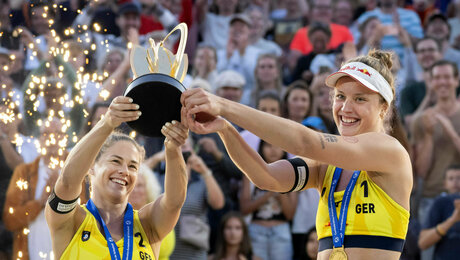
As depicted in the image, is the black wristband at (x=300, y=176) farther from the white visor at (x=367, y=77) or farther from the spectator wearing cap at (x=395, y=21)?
the spectator wearing cap at (x=395, y=21)

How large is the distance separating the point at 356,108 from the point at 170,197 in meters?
1.06

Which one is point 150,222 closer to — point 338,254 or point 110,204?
point 110,204

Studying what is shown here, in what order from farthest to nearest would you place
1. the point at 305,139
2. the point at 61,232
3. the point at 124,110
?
the point at 61,232 → the point at 124,110 → the point at 305,139

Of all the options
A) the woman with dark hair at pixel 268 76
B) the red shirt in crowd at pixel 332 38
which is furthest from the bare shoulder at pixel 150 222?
the red shirt in crowd at pixel 332 38

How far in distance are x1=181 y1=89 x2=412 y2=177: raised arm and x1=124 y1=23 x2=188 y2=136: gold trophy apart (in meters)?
0.13

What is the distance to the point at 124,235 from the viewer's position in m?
3.84

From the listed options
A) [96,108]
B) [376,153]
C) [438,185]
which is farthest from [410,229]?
[376,153]

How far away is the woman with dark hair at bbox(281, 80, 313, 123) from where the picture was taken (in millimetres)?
7594

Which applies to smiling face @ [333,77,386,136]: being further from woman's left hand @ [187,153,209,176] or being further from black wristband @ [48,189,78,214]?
woman's left hand @ [187,153,209,176]

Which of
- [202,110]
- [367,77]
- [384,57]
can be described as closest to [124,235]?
[202,110]

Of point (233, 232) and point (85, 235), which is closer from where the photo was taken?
point (85, 235)

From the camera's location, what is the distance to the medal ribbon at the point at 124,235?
147 inches

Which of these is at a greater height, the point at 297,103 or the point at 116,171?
the point at 297,103

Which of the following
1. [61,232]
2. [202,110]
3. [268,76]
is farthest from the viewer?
[268,76]
